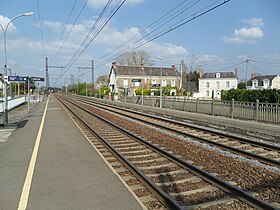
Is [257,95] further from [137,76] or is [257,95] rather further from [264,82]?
[264,82]

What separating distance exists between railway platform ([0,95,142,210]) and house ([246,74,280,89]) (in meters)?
72.5

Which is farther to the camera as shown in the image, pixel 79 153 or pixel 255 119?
pixel 255 119

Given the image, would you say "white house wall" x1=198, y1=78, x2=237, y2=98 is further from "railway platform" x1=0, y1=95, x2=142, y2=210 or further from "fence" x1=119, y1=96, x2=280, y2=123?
"railway platform" x1=0, y1=95, x2=142, y2=210

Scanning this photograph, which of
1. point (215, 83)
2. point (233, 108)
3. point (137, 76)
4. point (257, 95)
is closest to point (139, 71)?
point (137, 76)

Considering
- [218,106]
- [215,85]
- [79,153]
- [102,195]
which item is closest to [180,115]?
[218,106]

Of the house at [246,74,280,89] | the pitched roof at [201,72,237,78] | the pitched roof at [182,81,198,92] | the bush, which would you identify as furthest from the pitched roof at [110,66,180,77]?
the bush

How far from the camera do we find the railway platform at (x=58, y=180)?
4526 millimetres

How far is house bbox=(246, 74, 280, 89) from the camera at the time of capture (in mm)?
73194

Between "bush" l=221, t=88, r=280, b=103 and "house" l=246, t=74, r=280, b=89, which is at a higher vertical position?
"house" l=246, t=74, r=280, b=89

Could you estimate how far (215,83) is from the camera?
7744 cm

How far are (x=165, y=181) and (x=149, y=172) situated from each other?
764 millimetres

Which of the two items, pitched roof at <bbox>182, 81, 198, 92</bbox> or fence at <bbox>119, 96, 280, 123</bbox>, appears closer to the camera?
fence at <bbox>119, 96, 280, 123</bbox>

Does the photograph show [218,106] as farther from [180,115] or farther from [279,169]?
[279,169]

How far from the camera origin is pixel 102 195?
4867 mm
